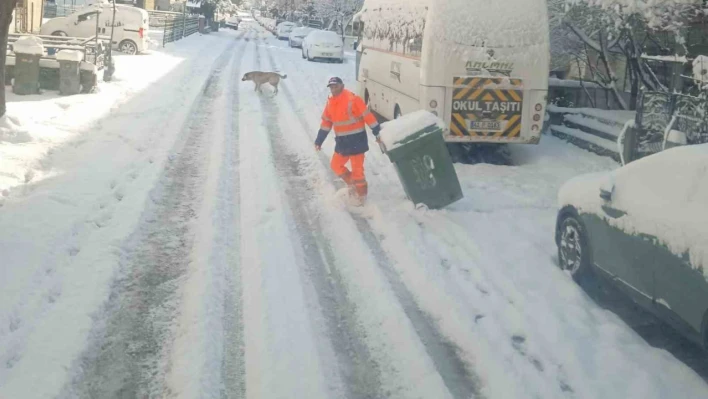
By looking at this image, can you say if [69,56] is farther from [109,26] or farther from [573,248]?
[573,248]

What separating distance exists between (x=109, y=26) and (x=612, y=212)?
93.3ft

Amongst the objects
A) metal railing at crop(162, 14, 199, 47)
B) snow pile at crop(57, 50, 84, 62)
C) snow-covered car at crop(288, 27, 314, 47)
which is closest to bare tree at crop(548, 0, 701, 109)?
snow pile at crop(57, 50, 84, 62)

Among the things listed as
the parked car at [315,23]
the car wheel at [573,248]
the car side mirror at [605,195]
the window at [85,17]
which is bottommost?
the car wheel at [573,248]

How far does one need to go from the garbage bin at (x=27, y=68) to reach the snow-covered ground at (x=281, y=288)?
590 cm

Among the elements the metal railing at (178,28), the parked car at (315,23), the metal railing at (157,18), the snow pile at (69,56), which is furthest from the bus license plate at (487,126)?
the parked car at (315,23)

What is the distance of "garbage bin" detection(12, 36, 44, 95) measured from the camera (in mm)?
17281

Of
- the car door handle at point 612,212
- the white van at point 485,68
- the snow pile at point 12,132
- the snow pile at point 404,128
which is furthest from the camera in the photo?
the white van at point 485,68

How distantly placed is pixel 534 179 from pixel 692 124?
2.64 m

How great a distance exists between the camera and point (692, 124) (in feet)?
38.5

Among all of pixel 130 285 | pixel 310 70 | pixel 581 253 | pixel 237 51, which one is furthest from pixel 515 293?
pixel 237 51

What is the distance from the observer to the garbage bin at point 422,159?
362 inches

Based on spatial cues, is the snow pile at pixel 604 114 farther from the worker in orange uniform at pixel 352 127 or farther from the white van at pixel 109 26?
the white van at pixel 109 26

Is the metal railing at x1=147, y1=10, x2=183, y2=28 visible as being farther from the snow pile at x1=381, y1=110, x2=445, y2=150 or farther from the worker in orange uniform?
the snow pile at x1=381, y1=110, x2=445, y2=150

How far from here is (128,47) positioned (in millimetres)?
31141
